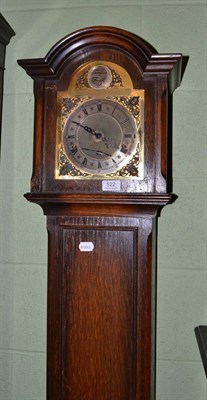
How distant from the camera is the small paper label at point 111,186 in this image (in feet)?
4.15

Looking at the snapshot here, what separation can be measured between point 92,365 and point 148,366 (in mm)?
167

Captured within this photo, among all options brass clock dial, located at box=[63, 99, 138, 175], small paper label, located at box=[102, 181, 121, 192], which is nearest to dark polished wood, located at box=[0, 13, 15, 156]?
brass clock dial, located at box=[63, 99, 138, 175]

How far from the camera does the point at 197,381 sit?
4.82ft

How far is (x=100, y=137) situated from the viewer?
4.25 ft

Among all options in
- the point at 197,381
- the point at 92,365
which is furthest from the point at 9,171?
the point at 197,381

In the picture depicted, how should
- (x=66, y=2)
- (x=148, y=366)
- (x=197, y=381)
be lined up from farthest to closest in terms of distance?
1. (x=66, y=2)
2. (x=197, y=381)
3. (x=148, y=366)

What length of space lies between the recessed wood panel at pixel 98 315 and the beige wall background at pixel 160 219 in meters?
0.26

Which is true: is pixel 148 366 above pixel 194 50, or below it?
below

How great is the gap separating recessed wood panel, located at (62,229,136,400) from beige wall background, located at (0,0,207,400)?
0.26 m

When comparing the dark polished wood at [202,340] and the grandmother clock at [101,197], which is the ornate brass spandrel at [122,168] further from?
the dark polished wood at [202,340]

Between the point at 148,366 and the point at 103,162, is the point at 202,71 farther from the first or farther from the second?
the point at 148,366

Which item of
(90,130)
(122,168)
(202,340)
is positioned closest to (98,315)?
(202,340)

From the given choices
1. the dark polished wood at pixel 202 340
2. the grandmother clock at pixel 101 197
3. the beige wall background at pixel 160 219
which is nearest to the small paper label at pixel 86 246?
the grandmother clock at pixel 101 197

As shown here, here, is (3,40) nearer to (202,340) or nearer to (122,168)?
(122,168)
